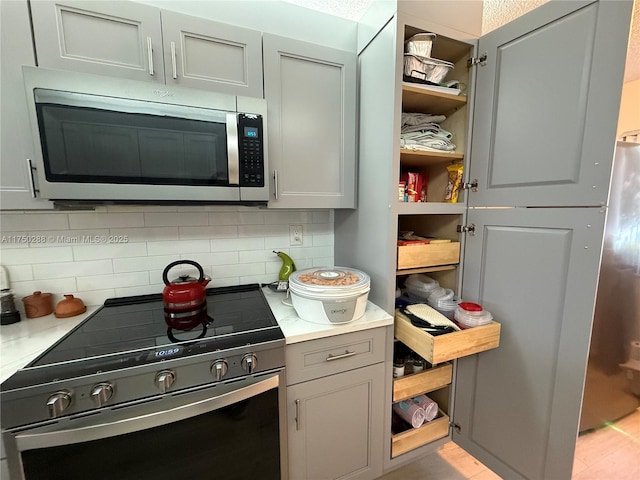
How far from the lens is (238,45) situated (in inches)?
43.6

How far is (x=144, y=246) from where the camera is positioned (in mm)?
1326

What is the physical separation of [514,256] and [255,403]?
4.01ft

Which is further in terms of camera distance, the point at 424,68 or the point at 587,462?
the point at 587,462

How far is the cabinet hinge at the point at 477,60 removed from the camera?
1175 mm

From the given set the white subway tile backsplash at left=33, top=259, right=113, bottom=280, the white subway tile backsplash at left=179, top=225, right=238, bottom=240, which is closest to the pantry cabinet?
the white subway tile backsplash at left=179, top=225, right=238, bottom=240

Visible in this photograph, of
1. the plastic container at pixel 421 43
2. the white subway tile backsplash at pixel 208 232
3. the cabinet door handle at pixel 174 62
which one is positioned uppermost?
the plastic container at pixel 421 43

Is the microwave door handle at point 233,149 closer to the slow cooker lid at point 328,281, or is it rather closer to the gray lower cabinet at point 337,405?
the slow cooker lid at point 328,281

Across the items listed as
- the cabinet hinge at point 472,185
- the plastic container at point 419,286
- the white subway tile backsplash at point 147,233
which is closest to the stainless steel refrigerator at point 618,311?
the cabinet hinge at point 472,185

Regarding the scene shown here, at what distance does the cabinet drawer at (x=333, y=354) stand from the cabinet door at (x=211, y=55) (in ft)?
3.68

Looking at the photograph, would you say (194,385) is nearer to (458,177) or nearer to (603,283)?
(458,177)

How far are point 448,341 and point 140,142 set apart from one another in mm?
1450

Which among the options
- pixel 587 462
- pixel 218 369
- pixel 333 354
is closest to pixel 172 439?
pixel 218 369

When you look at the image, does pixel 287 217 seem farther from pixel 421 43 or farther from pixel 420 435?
pixel 420 435

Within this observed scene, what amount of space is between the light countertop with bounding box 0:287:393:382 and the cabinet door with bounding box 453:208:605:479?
55 cm
